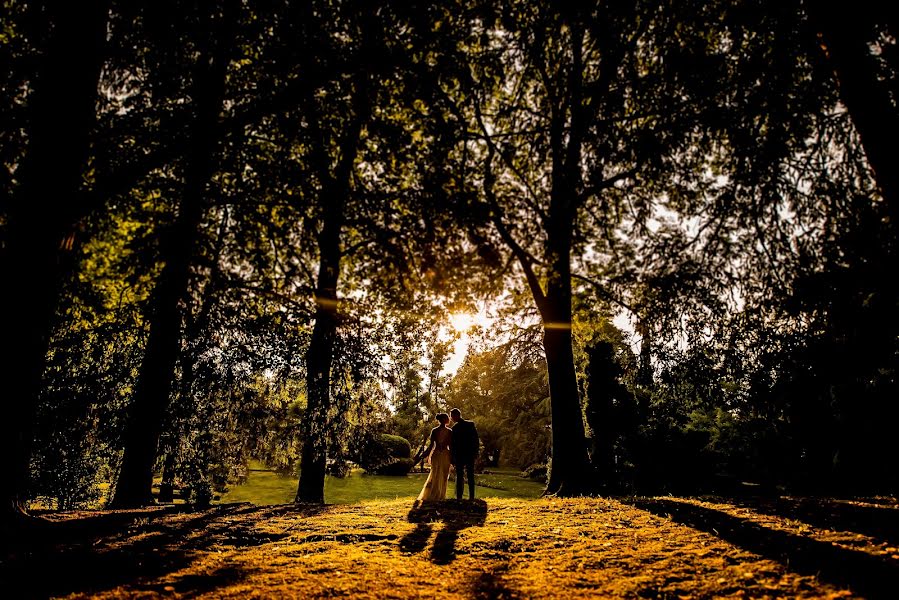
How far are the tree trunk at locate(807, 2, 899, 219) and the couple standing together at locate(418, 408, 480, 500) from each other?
8.43m

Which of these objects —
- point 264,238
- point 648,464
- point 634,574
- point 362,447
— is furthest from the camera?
point 648,464

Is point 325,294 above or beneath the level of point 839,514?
above

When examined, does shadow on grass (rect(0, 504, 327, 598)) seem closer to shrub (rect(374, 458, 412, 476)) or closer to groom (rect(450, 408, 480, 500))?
groom (rect(450, 408, 480, 500))

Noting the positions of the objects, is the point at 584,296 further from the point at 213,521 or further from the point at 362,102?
the point at 213,521

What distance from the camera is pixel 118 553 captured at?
4.41 metres

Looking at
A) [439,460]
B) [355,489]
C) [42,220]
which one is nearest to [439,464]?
[439,460]

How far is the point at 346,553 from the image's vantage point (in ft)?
15.4

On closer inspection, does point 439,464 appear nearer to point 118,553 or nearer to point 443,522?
point 443,522

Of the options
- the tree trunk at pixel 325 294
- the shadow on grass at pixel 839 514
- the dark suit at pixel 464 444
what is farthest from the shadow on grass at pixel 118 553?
the shadow on grass at pixel 839 514

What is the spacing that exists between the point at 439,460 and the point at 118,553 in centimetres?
780

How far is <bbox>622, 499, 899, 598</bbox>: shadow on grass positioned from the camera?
3259mm

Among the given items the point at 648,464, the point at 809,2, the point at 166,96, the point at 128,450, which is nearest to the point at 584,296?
the point at 648,464

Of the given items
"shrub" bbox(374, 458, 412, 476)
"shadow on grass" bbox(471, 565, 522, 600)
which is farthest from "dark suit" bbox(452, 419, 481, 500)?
"shrub" bbox(374, 458, 412, 476)

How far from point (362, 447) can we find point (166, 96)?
9.95m
